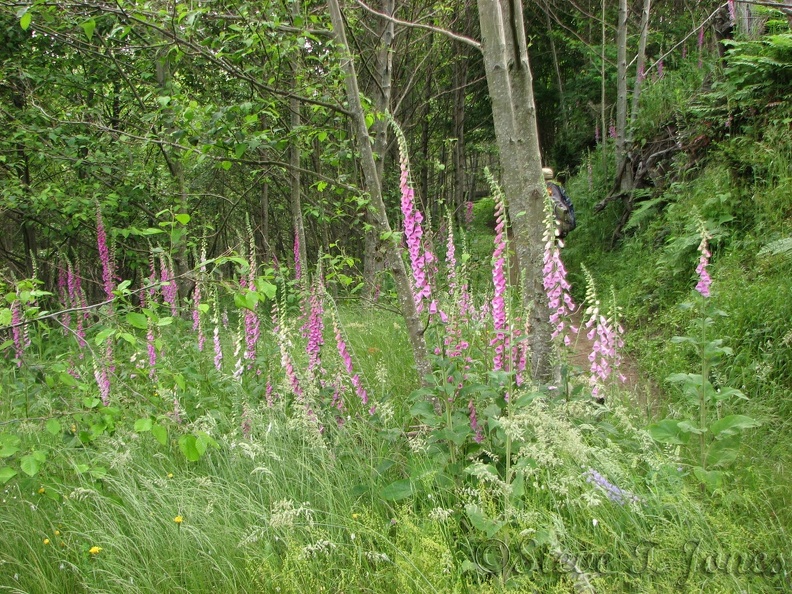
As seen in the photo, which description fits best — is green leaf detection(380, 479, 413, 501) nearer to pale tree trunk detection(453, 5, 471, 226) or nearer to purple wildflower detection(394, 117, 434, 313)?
purple wildflower detection(394, 117, 434, 313)

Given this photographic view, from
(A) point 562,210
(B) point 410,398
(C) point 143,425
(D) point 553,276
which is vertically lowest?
(B) point 410,398

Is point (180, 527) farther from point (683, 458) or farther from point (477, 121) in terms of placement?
point (477, 121)

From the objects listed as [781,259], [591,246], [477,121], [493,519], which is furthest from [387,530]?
→ [477,121]

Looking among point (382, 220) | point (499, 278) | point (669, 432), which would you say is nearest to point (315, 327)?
point (382, 220)

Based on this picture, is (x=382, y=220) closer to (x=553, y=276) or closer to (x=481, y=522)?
(x=553, y=276)

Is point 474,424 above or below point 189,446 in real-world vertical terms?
below

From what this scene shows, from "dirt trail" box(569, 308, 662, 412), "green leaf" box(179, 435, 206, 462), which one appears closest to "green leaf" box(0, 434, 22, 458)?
"green leaf" box(179, 435, 206, 462)

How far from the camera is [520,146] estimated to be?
11.9ft

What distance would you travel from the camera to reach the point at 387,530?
100 inches

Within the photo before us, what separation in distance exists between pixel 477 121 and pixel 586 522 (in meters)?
15.4

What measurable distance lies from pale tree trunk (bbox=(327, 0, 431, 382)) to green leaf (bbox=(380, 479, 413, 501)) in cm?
86

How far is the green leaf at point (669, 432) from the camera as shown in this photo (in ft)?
9.55

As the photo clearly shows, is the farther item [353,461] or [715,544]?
[353,461]

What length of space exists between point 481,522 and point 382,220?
2.04 meters
